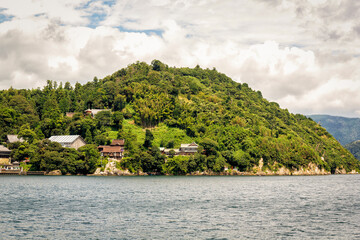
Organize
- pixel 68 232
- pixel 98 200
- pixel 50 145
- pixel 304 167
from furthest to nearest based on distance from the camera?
pixel 304 167
pixel 50 145
pixel 98 200
pixel 68 232

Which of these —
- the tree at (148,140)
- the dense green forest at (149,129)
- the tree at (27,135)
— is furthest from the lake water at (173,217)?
the tree at (27,135)

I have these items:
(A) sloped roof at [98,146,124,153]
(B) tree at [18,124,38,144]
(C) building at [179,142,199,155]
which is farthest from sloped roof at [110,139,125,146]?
(B) tree at [18,124,38,144]

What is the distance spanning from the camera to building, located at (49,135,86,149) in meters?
139

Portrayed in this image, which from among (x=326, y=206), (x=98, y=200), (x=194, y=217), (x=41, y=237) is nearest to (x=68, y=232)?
(x=41, y=237)

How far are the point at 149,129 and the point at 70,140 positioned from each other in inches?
1464

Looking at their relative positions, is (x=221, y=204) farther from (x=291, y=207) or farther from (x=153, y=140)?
(x=153, y=140)

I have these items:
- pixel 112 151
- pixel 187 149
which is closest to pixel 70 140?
pixel 112 151

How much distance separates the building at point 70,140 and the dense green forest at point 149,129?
164 inches

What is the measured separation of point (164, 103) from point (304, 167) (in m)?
68.7

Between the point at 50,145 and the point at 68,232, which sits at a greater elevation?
the point at 50,145

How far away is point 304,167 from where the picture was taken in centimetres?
16925

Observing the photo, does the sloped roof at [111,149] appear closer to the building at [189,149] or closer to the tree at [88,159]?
the tree at [88,159]

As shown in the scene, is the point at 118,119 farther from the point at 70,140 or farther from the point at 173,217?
the point at 173,217

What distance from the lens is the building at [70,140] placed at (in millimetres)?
139375
